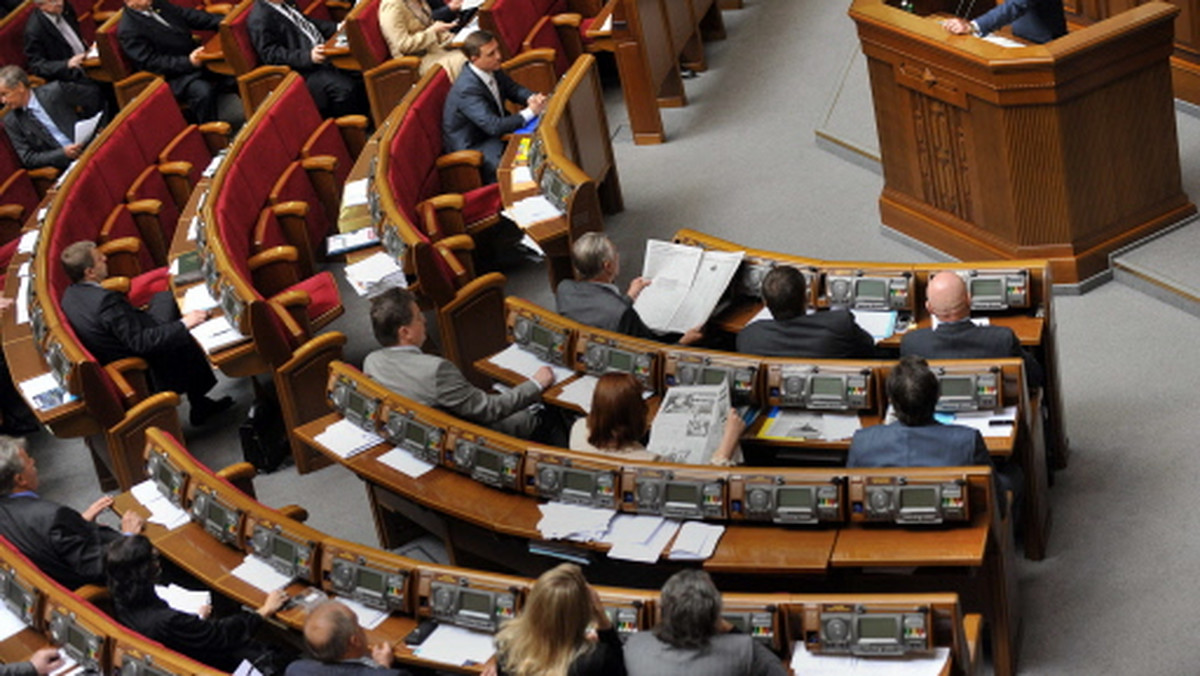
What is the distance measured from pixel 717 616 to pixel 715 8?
645 centimetres

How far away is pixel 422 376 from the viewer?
5.69 meters

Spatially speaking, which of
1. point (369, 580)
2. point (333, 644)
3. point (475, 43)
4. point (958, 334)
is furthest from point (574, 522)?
point (475, 43)

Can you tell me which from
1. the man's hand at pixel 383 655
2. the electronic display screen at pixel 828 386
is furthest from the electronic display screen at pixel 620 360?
the man's hand at pixel 383 655

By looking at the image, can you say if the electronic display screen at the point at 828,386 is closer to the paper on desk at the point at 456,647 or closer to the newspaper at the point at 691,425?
the newspaper at the point at 691,425

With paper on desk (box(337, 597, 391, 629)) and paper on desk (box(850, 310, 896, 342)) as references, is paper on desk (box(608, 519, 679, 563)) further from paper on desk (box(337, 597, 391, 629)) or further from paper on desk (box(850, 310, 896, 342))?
paper on desk (box(850, 310, 896, 342))

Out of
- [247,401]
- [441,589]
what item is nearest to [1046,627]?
[441,589]

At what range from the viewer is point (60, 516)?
5.41m

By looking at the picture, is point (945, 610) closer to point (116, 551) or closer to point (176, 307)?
point (116, 551)

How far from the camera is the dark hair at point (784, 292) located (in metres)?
5.39

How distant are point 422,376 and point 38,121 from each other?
429cm

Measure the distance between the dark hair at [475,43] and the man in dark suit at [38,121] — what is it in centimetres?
246

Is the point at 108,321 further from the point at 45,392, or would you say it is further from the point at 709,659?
the point at 709,659

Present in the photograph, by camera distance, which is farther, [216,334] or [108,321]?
[108,321]

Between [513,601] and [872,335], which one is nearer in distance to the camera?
[513,601]
